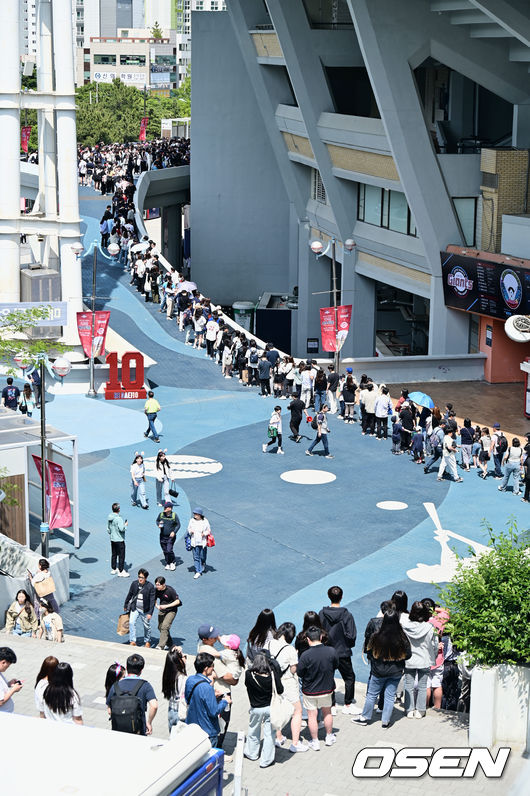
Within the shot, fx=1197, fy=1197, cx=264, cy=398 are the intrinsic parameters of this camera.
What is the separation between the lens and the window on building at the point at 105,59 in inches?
7657

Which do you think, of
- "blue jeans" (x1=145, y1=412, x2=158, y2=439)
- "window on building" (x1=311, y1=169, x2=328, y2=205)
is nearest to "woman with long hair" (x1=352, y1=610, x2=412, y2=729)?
"blue jeans" (x1=145, y1=412, x2=158, y2=439)

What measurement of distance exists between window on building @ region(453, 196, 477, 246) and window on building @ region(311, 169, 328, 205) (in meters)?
15.0

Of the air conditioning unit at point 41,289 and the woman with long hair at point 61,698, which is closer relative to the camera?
the woman with long hair at point 61,698

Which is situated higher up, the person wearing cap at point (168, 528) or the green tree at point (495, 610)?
the green tree at point (495, 610)

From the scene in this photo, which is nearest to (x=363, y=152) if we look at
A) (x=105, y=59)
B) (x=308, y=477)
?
(x=308, y=477)

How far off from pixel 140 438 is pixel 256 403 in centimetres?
429

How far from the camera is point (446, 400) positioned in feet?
116

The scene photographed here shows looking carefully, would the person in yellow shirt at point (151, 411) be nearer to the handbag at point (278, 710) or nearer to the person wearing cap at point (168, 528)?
the person wearing cap at point (168, 528)

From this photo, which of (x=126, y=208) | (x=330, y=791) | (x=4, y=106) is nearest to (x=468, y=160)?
(x=4, y=106)

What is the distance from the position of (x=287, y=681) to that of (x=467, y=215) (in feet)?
92.5

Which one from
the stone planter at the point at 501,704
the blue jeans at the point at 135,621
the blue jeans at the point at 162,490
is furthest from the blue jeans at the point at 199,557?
the stone planter at the point at 501,704

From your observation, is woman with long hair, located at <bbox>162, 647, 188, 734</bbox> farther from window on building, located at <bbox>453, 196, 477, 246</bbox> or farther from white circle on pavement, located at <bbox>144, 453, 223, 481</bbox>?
window on building, located at <bbox>453, 196, 477, 246</bbox>

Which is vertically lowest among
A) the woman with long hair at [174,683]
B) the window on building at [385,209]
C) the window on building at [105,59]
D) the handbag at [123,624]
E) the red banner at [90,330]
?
the handbag at [123,624]

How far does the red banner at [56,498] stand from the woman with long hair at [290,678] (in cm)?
923
